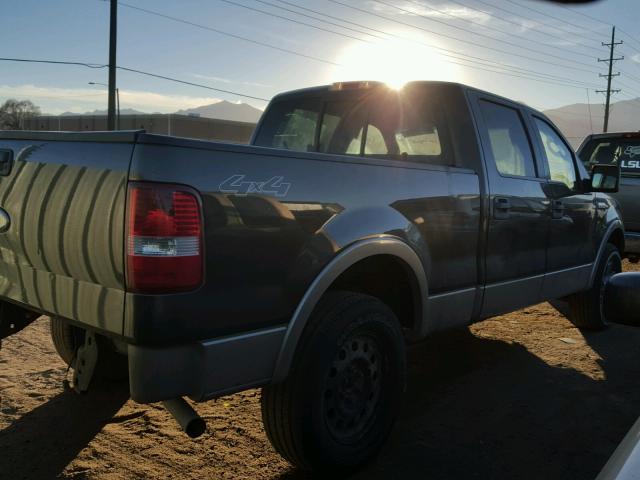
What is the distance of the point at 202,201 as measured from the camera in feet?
7.29

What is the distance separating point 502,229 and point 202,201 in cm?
247

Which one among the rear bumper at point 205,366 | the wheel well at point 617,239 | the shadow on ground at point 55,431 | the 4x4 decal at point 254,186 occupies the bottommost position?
the shadow on ground at point 55,431

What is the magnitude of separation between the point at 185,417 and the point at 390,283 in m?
1.55

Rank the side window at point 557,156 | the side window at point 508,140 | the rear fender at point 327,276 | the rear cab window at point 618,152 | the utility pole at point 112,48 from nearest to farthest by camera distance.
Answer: the rear fender at point 327,276 → the side window at point 508,140 → the side window at point 557,156 → the rear cab window at point 618,152 → the utility pole at point 112,48

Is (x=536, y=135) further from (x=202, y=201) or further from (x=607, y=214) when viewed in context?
(x=202, y=201)

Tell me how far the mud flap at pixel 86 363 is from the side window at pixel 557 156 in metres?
3.82

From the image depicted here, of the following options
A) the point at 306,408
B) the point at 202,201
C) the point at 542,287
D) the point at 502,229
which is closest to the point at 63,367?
the point at 306,408

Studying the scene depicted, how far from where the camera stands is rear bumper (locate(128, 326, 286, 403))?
A: 85.4 inches

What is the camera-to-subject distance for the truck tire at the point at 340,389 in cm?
268

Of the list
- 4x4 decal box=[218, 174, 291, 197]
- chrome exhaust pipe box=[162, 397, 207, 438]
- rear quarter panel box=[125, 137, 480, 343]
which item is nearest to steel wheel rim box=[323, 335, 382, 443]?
rear quarter panel box=[125, 137, 480, 343]

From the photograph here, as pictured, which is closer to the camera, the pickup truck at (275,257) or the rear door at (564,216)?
the pickup truck at (275,257)

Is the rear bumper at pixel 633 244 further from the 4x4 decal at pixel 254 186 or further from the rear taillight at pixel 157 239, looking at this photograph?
the rear taillight at pixel 157 239

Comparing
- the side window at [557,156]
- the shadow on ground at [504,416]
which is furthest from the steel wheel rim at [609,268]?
the side window at [557,156]

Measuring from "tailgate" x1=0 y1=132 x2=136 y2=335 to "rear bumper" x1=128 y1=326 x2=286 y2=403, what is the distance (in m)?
0.20
